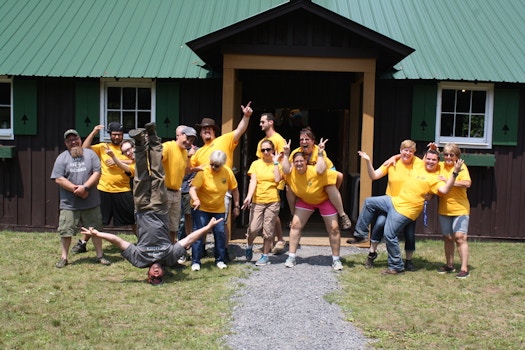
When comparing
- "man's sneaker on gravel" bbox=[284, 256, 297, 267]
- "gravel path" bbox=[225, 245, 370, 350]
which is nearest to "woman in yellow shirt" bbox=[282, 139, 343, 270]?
"man's sneaker on gravel" bbox=[284, 256, 297, 267]

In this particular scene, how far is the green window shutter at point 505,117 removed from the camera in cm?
1019

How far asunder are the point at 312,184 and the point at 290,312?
81.1 inches

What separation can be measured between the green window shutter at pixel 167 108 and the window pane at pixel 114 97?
2.34 feet

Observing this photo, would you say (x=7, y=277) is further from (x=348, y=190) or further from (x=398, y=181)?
(x=348, y=190)

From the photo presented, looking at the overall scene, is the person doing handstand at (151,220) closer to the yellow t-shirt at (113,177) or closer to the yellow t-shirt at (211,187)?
the yellow t-shirt at (211,187)

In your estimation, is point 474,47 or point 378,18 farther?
point 378,18

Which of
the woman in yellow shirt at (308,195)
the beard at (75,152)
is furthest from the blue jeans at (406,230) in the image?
the beard at (75,152)

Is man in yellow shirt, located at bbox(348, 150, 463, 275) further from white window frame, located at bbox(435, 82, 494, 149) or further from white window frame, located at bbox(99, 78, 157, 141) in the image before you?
white window frame, located at bbox(99, 78, 157, 141)

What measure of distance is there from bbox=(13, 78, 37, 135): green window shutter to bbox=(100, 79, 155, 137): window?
1.14m

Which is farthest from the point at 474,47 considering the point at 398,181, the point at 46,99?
the point at 46,99

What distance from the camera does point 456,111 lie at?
10383 mm

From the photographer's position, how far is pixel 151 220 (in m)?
7.02

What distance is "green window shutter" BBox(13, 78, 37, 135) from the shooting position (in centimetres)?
1036

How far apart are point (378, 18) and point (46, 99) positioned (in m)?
5.94
